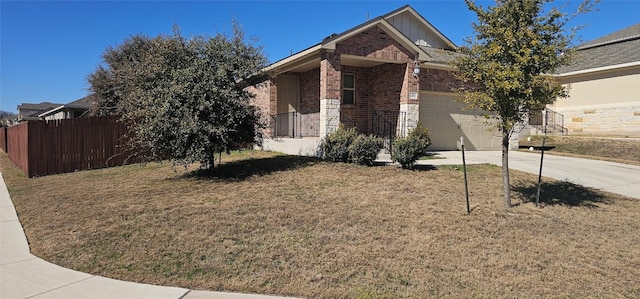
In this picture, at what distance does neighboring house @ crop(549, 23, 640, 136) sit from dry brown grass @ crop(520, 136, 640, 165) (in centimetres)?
302

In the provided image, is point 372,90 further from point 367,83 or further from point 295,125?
point 295,125

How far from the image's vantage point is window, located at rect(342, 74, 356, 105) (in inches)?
612

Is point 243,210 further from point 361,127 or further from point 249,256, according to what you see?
point 361,127

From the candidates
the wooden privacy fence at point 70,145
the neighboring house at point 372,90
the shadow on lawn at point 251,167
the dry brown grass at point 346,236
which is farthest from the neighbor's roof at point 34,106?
the dry brown grass at point 346,236

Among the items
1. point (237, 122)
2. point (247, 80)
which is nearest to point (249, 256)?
point (237, 122)

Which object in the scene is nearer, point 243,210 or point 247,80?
point 243,210

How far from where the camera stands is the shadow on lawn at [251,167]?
10.1 m

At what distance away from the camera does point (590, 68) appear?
20953 mm

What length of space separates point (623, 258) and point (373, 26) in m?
9.91

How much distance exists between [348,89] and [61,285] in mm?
12561

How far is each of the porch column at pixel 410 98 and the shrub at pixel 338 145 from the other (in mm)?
3167

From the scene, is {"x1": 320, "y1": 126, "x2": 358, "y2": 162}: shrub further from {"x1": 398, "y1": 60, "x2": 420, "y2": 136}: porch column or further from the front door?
the front door

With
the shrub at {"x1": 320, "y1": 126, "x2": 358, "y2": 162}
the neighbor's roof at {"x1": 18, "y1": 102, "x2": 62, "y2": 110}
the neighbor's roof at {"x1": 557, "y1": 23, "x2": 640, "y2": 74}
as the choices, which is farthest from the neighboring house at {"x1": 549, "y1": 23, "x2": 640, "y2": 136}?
the neighbor's roof at {"x1": 18, "y1": 102, "x2": 62, "y2": 110}

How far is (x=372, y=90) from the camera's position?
15836mm
